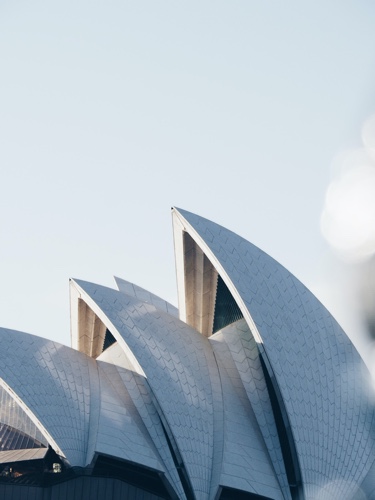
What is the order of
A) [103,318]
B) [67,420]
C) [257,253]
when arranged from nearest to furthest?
[67,420]
[103,318]
[257,253]

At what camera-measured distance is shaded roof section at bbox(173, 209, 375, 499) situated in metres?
39.8

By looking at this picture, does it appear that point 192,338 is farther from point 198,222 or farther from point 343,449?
point 343,449

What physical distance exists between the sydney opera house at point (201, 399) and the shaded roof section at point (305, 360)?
0.06 m

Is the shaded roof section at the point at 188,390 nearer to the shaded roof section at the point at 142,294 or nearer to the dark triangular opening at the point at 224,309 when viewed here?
the dark triangular opening at the point at 224,309

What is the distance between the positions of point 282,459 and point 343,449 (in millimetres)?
2723

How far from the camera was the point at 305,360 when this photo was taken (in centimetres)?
4166

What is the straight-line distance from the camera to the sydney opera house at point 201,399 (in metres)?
38.2

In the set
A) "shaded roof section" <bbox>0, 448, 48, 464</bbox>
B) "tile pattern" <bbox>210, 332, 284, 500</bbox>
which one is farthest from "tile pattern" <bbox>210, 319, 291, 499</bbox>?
"shaded roof section" <bbox>0, 448, 48, 464</bbox>

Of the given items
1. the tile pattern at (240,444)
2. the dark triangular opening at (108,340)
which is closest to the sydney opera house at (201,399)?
the tile pattern at (240,444)

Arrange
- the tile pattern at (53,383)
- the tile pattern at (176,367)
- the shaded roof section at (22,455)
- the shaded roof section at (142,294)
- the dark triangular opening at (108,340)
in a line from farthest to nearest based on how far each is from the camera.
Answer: the shaded roof section at (142,294)
the dark triangular opening at (108,340)
the tile pattern at (176,367)
the shaded roof section at (22,455)
the tile pattern at (53,383)

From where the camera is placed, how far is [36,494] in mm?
39000

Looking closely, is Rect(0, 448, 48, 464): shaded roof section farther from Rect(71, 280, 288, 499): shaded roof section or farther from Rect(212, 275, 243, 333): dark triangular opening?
Rect(212, 275, 243, 333): dark triangular opening

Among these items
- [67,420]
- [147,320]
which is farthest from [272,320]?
[67,420]

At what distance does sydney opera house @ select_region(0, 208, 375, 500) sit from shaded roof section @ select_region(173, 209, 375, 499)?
0.06 m
